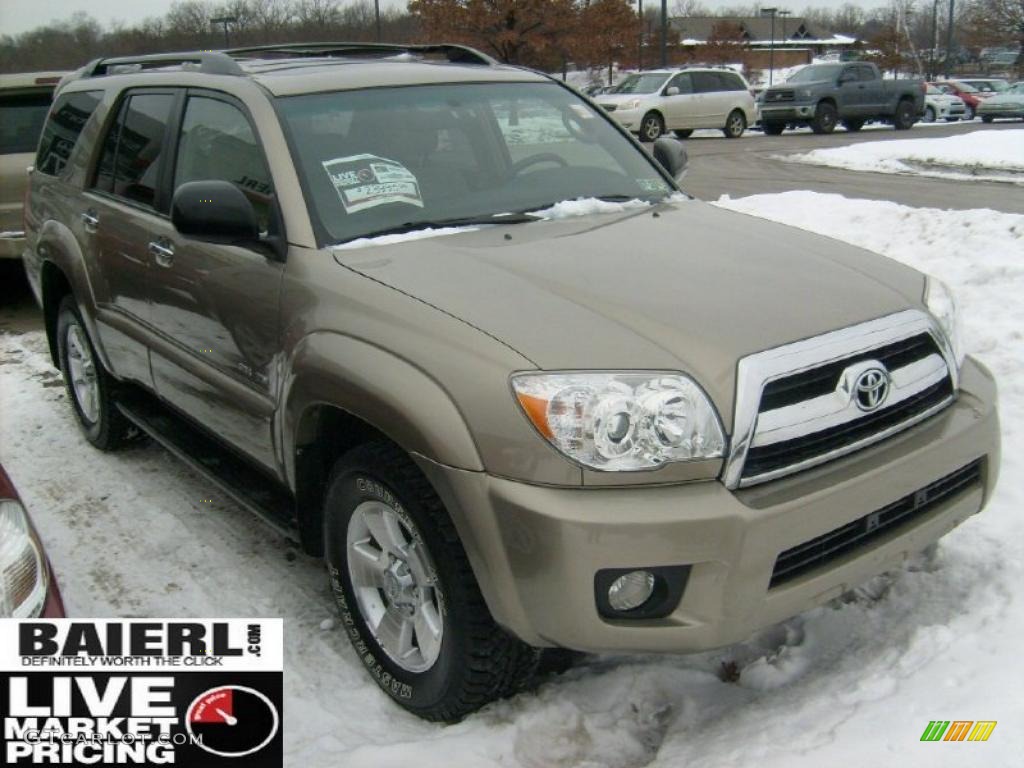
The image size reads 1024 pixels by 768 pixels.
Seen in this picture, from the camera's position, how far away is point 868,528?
266cm

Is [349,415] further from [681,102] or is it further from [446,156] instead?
[681,102]

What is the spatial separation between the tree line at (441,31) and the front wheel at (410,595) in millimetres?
21475

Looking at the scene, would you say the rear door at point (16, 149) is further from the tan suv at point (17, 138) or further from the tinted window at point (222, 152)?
the tinted window at point (222, 152)

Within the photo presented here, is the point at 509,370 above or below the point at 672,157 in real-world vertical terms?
below

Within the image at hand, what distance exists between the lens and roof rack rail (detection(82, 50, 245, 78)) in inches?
151

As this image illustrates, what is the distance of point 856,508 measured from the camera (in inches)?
100

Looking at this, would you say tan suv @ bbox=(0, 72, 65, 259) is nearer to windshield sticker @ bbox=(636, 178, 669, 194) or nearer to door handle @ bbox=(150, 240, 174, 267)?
door handle @ bbox=(150, 240, 174, 267)

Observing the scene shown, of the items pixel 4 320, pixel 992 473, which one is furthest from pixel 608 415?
pixel 4 320

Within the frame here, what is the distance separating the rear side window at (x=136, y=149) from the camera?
13.5 ft

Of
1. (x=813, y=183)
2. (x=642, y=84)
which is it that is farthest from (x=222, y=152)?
(x=642, y=84)

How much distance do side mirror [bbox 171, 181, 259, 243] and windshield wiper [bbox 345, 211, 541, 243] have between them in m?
0.35

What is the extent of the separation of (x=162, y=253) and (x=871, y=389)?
2.64m

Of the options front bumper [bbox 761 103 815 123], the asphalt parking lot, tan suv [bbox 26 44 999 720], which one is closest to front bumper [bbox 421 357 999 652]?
tan suv [bbox 26 44 999 720]

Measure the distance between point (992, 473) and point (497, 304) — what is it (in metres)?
1.59
